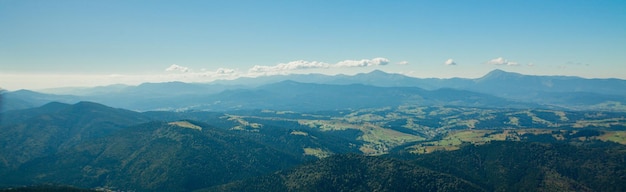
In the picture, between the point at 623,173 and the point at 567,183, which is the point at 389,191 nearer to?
the point at 567,183

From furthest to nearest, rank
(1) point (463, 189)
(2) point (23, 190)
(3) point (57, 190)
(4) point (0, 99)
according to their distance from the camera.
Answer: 1. (1) point (463, 189)
2. (3) point (57, 190)
3. (2) point (23, 190)
4. (4) point (0, 99)

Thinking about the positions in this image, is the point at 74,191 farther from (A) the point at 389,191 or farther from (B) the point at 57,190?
(A) the point at 389,191

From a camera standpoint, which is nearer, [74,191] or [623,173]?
[74,191]

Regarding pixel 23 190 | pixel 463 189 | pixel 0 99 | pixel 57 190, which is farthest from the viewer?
pixel 463 189

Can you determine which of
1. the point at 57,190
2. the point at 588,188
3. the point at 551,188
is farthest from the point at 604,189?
the point at 57,190

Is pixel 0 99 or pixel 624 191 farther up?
pixel 0 99

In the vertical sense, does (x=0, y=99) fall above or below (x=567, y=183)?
above

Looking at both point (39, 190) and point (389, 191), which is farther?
point (389, 191)

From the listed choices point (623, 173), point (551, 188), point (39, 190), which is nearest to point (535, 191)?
point (551, 188)
